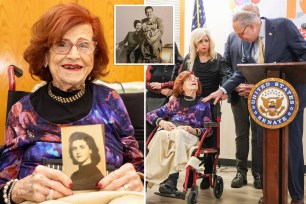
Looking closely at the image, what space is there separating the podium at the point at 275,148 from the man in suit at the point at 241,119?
20 centimetres

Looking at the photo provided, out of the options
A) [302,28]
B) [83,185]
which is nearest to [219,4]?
[302,28]

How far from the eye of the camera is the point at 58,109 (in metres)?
1.16

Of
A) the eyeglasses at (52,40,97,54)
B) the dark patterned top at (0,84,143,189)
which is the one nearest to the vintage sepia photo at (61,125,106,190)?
the dark patterned top at (0,84,143,189)

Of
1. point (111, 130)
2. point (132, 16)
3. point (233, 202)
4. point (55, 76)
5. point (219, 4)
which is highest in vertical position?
point (219, 4)

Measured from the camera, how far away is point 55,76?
1.13 meters

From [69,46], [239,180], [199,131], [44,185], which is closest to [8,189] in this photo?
[44,185]

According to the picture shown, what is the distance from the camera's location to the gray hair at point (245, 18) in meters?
2.19

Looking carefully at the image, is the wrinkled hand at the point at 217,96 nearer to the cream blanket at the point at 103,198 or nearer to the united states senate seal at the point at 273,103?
the united states senate seal at the point at 273,103

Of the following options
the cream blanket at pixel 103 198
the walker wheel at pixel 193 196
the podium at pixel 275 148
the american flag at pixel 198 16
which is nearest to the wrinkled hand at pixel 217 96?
the podium at pixel 275 148

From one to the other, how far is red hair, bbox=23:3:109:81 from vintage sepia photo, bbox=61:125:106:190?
230mm

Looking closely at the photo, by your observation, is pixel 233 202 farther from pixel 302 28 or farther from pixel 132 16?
pixel 132 16

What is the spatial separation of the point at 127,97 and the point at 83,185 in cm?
46

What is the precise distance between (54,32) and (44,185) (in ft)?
1.29

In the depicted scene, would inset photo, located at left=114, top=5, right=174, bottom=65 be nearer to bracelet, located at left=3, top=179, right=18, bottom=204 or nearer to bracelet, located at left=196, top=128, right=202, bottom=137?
bracelet, located at left=3, top=179, right=18, bottom=204
